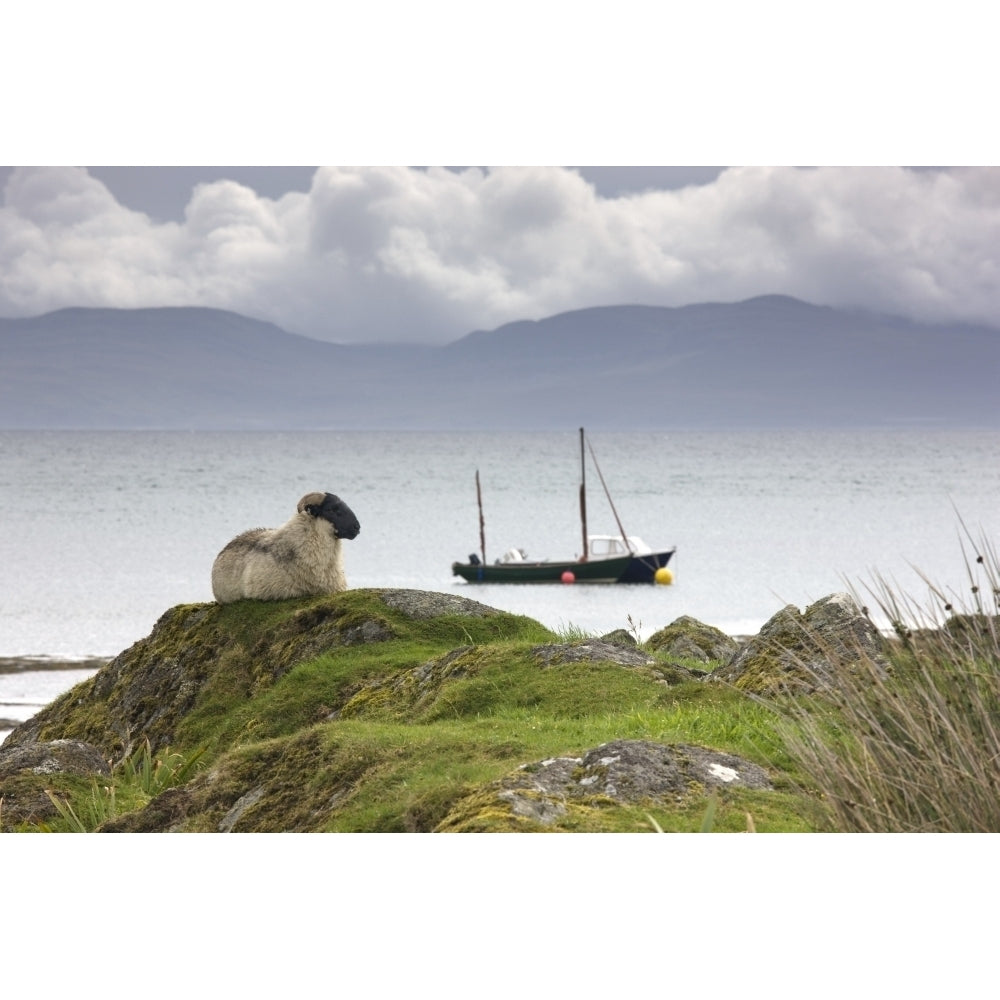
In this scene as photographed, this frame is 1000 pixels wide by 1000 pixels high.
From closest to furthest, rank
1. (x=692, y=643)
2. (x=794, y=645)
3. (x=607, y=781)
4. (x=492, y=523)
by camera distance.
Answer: (x=607, y=781), (x=794, y=645), (x=692, y=643), (x=492, y=523)

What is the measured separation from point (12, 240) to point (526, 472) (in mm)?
55377

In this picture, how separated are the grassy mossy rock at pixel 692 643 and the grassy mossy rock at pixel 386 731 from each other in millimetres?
1949

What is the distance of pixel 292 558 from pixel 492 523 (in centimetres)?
6841

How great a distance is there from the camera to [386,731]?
8664mm

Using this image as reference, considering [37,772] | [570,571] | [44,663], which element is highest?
[37,772]

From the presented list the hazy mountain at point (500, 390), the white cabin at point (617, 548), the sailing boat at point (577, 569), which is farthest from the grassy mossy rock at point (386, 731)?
the hazy mountain at point (500, 390)

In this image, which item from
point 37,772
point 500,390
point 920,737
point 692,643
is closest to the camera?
point 920,737

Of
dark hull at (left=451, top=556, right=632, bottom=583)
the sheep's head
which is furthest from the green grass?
dark hull at (left=451, top=556, right=632, bottom=583)

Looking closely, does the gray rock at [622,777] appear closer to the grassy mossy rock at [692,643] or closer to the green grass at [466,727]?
the green grass at [466,727]

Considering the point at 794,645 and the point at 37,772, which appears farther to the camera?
the point at 794,645

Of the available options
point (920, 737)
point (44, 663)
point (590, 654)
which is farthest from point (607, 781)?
point (44, 663)

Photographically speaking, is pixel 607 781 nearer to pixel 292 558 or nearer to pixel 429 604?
pixel 429 604

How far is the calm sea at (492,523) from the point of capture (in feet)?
142

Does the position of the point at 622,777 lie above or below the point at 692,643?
above
